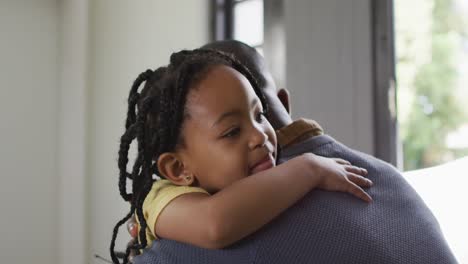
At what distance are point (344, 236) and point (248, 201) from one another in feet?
0.38

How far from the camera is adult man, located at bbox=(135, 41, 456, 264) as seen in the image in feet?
2.00

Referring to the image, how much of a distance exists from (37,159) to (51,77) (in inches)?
19.3

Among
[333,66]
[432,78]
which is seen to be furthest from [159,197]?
[432,78]

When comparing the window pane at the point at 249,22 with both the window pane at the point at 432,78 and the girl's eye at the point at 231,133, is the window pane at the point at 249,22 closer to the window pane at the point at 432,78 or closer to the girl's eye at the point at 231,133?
the window pane at the point at 432,78

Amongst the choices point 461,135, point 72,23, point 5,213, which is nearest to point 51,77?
point 72,23

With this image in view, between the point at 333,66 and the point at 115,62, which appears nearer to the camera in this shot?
the point at 333,66

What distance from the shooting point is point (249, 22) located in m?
2.72

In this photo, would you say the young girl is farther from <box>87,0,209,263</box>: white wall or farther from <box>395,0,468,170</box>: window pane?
<box>87,0,209,263</box>: white wall

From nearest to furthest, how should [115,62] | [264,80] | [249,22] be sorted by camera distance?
[264,80], [249,22], [115,62]

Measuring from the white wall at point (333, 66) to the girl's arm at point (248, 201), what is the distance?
1.11 meters

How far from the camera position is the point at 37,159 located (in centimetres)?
313

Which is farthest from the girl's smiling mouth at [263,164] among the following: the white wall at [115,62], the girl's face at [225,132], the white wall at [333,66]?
the white wall at [115,62]

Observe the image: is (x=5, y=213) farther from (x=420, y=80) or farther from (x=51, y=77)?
(x=420, y=80)

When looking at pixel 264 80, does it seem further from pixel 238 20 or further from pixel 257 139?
pixel 238 20
